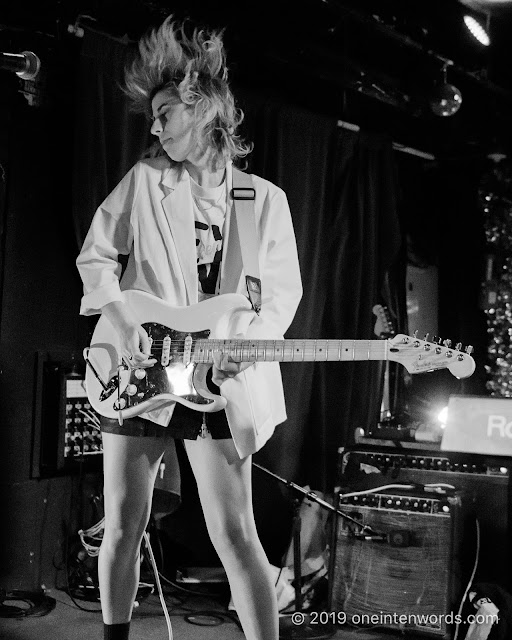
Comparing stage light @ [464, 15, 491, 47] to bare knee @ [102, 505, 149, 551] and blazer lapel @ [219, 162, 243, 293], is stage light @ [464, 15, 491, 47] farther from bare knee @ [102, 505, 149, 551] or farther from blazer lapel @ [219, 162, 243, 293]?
bare knee @ [102, 505, 149, 551]

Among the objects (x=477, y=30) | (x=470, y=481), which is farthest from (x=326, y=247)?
(x=470, y=481)

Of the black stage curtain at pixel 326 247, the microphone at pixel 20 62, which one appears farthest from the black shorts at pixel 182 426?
the black stage curtain at pixel 326 247

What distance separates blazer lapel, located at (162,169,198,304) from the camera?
2.55 metres

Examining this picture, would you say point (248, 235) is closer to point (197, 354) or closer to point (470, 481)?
point (197, 354)

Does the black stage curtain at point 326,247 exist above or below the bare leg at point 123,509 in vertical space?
above

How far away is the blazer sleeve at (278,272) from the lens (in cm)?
261

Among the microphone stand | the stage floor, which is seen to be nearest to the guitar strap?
the microphone stand

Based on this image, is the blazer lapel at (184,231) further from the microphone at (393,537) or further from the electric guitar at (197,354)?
the microphone at (393,537)

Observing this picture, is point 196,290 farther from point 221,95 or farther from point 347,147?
point 347,147

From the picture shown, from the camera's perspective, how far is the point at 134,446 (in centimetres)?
244

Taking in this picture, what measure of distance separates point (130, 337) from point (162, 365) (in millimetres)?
128

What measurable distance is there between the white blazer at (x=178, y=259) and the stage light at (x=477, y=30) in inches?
95.2

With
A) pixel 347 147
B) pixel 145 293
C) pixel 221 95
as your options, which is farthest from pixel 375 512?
pixel 347 147

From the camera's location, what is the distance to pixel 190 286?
255 centimetres
